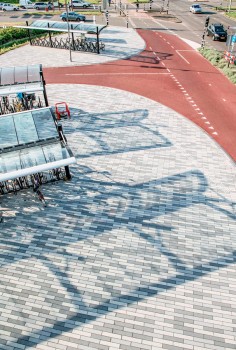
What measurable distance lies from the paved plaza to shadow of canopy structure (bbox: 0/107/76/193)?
1.69 m

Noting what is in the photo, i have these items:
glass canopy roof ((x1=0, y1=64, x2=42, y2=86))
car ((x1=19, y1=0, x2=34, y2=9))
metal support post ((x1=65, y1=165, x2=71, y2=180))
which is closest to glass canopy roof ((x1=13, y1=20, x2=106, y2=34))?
glass canopy roof ((x1=0, y1=64, x2=42, y2=86))

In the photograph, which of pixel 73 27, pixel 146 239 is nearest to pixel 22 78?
pixel 146 239

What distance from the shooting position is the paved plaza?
8.22 metres

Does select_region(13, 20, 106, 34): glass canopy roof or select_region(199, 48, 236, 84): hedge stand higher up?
select_region(13, 20, 106, 34): glass canopy roof

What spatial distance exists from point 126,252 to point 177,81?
702 inches

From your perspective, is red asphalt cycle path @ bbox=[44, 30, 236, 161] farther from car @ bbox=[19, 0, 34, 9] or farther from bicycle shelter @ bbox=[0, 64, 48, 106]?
car @ bbox=[19, 0, 34, 9]

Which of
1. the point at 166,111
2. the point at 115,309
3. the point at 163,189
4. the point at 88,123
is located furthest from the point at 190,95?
the point at 115,309

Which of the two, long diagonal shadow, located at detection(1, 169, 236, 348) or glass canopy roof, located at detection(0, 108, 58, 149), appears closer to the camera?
long diagonal shadow, located at detection(1, 169, 236, 348)

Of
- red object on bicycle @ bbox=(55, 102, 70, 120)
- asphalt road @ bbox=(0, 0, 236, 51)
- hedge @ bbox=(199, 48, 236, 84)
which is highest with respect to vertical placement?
asphalt road @ bbox=(0, 0, 236, 51)

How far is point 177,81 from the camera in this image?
957 inches

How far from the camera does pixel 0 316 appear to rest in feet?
27.9

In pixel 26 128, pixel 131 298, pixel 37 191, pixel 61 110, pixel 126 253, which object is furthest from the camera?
pixel 61 110

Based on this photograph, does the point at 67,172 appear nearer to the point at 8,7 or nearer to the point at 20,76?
the point at 20,76

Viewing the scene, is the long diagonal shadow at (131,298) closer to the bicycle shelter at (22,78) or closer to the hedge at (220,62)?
the bicycle shelter at (22,78)
